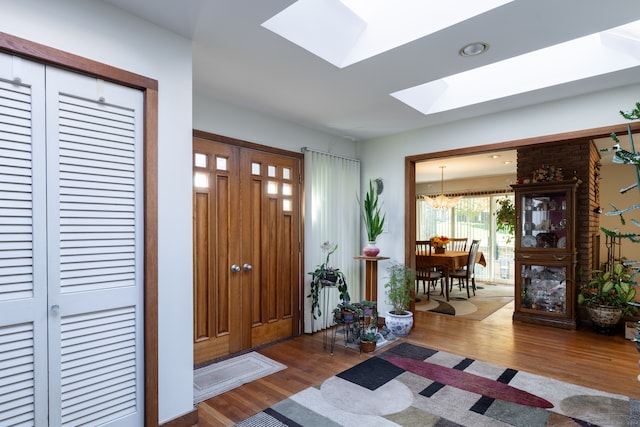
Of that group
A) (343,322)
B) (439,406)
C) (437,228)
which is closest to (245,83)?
(343,322)

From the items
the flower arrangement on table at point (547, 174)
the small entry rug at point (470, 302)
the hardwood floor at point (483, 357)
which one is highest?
the flower arrangement on table at point (547, 174)

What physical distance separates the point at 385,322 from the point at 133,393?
2.94 m

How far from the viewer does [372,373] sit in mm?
2924

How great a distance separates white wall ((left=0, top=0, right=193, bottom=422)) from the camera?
1.82 m

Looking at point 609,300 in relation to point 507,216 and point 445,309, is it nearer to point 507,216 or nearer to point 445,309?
point 445,309

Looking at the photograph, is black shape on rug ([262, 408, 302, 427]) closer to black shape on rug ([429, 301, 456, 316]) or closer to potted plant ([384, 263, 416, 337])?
potted plant ([384, 263, 416, 337])

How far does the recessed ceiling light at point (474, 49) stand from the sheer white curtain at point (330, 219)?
2050 mm

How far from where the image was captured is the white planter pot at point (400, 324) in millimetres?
3885

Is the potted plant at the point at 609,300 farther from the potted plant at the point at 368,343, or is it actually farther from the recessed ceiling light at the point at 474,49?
the recessed ceiling light at the point at 474,49

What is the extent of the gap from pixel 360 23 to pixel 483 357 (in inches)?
125

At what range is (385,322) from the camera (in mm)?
4172

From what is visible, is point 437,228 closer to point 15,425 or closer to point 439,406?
point 439,406

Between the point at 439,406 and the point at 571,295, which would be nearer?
the point at 439,406

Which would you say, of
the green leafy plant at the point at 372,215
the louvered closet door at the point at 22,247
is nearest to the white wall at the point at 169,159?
the louvered closet door at the point at 22,247
